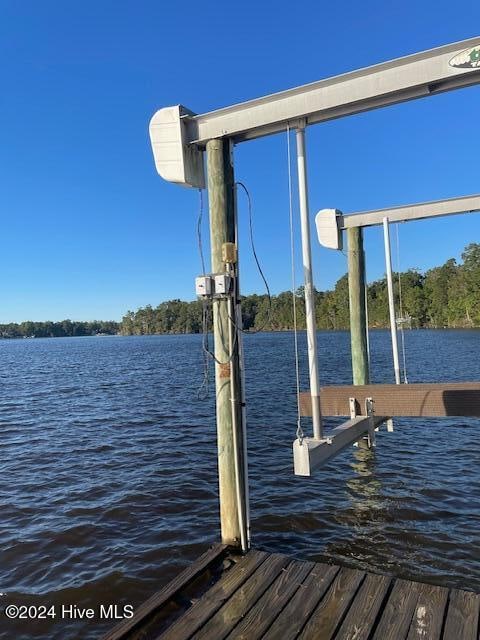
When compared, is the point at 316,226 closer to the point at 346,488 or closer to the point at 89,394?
the point at 346,488

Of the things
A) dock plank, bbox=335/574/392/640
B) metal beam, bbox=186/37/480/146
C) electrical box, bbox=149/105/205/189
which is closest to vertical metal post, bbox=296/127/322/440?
metal beam, bbox=186/37/480/146

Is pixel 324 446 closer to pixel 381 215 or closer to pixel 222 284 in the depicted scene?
pixel 222 284

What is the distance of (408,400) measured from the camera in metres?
6.02

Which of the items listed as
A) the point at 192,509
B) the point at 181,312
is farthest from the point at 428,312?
the point at 192,509

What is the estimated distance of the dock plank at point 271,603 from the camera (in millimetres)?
3338

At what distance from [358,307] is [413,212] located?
2.00 meters

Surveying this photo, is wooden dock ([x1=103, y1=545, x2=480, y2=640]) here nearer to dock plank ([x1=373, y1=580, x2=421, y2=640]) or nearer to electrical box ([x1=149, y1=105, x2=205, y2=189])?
dock plank ([x1=373, y1=580, x2=421, y2=640])

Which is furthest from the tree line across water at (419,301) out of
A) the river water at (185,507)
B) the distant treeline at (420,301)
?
the river water at (185,507)

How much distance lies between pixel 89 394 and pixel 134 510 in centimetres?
1548

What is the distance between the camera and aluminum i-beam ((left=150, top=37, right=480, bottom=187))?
396 centimetres

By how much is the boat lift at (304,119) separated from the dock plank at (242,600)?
807mm

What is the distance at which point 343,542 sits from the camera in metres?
6.02

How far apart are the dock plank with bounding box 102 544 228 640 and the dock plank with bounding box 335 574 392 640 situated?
1.40 m

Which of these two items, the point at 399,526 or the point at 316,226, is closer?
the point at 399,526
